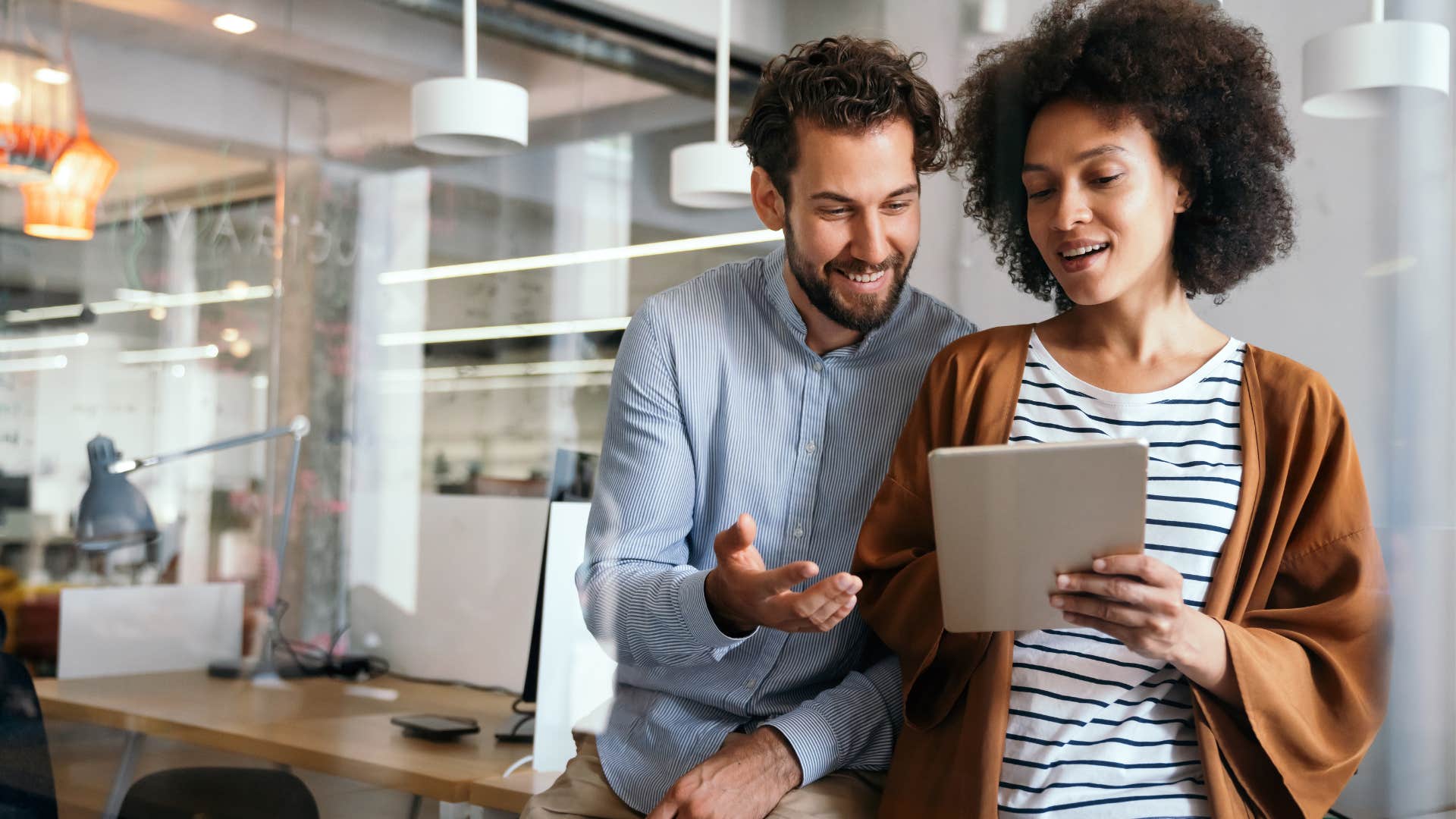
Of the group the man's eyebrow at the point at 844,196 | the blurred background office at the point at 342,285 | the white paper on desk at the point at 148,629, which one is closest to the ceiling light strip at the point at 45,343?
the blurred background office at the point at 342,285

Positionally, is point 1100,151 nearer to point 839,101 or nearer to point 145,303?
point 839,101

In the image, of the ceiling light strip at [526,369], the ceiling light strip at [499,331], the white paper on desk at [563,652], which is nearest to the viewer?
the white paper on desk at [563,652]

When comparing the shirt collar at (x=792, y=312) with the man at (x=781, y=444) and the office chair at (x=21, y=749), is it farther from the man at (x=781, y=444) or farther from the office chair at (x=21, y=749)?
the office chair at (x=21, y=749)

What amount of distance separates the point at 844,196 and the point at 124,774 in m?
1.58

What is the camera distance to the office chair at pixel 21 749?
195 cm

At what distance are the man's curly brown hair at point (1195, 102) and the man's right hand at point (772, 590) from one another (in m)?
0.51

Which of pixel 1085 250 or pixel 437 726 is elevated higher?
pixel 1085 250

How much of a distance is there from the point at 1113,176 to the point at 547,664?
1.09m

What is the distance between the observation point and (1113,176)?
47.6 inches

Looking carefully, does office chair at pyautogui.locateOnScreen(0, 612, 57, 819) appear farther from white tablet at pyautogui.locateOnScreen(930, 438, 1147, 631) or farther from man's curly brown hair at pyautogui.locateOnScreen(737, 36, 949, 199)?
white tablet at pyautogui.locateOnScreen(930, 438, 1147, 631)

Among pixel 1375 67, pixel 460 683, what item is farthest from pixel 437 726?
pixel 1375 67

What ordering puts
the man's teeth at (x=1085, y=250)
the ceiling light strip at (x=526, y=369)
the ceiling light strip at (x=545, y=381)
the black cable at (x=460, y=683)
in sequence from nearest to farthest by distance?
the man's teeth at (x=1085, y=250), the black cable at (x=460, y=683), the ceiling light strip at (x=526, y=369), the ceiling light strip at (x=545, y=381)

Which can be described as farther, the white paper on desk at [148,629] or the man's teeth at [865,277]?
the white paper on desk at [148,629]

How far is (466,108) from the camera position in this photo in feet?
7.17
